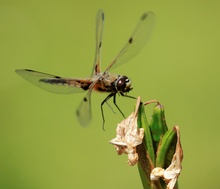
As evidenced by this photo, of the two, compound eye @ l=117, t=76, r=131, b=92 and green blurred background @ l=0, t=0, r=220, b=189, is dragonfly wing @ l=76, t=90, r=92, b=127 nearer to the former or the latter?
compound eye @ l=117, t=76, r=131, b=92

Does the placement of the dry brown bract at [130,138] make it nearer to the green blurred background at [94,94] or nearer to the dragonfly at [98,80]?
the dragonfly at [98,80]

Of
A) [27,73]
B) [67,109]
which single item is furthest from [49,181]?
[27,73]

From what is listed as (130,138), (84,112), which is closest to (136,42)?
(84,112)

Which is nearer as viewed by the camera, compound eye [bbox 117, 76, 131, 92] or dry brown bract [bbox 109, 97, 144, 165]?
dry brown bract [bbox 109, 97, 144, 165]

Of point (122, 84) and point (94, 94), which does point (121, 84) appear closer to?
point (122, 84)

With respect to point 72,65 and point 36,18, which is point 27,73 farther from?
point 36,18


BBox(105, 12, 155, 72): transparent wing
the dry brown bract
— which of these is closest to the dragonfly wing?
BBox(105, 12, 155, 72): transparent wing
